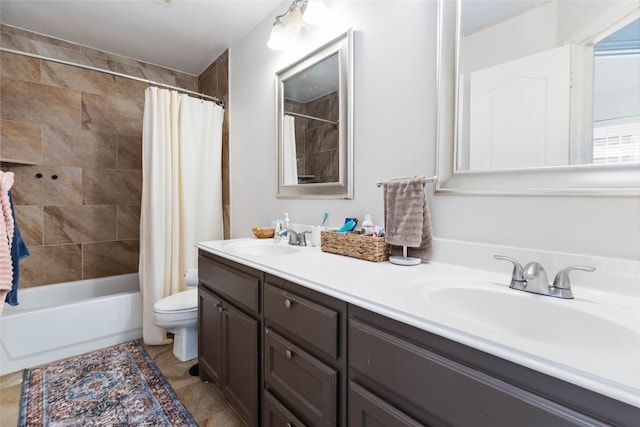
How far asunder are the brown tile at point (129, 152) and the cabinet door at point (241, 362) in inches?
82.1

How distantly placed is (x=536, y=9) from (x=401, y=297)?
39.2 inches

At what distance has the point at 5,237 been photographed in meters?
1.28

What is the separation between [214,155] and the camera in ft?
8.33

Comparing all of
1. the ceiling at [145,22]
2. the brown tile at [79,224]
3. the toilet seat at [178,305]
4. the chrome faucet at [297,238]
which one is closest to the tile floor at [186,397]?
the toilet seat at [178,305]

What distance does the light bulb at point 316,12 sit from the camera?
1.53 m

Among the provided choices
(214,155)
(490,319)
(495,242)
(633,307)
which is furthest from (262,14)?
(633,307)

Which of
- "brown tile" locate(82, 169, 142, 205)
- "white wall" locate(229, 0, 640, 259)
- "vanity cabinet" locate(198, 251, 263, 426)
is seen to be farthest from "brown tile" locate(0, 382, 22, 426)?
"white wall" locate(229, 0, 640, 259)

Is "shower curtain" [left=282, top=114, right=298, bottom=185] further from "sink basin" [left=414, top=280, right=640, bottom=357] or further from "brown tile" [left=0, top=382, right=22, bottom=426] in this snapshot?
"brown tile" [left=0, top=382, right=22, bottom=426]

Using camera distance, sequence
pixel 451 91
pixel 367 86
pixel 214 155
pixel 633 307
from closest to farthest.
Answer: pixel 633 307, pixel 451 91, pixel 367 86, pixel 214 155

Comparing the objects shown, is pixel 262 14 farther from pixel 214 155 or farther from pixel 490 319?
pixel 490 319

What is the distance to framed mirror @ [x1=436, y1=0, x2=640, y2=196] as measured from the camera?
0.79 m

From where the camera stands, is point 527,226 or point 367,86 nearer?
point 527,226

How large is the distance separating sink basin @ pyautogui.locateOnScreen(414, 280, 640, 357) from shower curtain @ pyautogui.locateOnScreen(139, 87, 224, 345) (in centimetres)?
204

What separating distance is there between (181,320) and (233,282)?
784 mm
